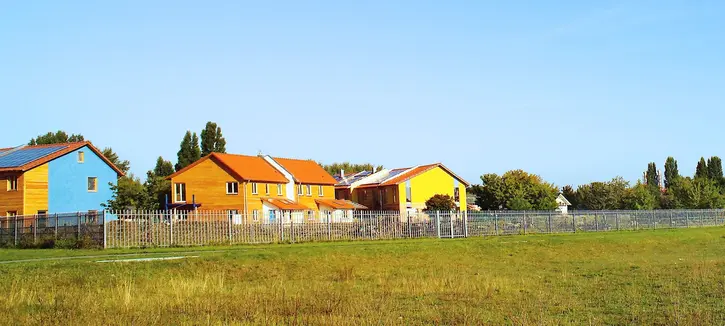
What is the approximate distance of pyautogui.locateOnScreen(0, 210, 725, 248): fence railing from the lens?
32719 mm

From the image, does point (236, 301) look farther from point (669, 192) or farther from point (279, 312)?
point (669, 192)

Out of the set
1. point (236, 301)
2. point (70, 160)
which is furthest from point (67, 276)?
point (70, 160)

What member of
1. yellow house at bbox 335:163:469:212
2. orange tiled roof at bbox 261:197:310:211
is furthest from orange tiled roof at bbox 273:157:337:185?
yellow house at bbox 335:163:469:212

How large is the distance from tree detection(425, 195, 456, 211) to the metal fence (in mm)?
44282

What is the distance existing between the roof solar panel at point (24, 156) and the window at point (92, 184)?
142 inches

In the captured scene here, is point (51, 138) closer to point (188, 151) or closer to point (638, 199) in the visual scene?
point (188, 151)

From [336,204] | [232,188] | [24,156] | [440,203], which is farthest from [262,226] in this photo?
[440,203]

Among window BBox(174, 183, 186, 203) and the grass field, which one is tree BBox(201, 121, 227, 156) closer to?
window BBox(174, 183, 186, 203)

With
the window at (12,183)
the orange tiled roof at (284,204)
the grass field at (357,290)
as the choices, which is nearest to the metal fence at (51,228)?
the grass field at (357,290)

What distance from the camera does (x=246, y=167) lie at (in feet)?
228

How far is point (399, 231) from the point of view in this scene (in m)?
43.4

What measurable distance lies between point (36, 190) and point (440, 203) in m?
38.4

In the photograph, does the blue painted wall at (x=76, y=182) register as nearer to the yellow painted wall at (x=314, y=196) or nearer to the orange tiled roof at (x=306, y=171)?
the orange tiled roof at (x=306, y=171)

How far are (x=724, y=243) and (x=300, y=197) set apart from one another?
4259cm
